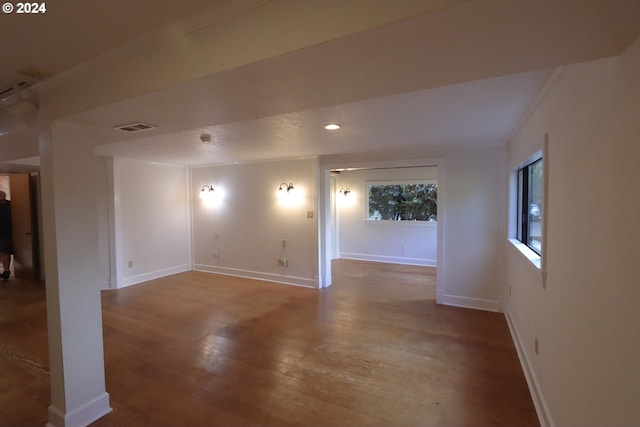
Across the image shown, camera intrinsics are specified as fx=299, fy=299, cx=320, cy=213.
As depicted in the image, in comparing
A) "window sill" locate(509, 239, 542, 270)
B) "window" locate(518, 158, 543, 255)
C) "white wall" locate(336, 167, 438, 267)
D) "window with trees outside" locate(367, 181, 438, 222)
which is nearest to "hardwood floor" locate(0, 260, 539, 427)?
"window sill" locate(509, 239, 542, 270)

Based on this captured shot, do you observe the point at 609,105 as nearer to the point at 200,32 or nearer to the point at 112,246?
the point at 200,32

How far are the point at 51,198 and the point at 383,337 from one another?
3003 mm

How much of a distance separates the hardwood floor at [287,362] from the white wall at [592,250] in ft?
2.06

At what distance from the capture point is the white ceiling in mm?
821

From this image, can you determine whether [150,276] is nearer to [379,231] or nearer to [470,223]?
[379,231]

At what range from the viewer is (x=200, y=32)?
3.93 ft

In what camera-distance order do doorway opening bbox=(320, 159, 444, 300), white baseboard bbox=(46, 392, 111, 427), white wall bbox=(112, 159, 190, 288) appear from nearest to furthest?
white baseboard bbox=(46, 392, 111, 427) < white wall bbox=(112, 159, 190, 288) < doorway opening bbox=(320, 159, 444, 300)

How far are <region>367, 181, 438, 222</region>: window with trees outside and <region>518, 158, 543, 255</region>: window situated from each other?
301 cm

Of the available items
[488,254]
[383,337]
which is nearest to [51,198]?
[383,337]

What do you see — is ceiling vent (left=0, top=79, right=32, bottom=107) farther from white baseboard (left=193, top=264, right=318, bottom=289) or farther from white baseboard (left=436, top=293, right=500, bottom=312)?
white baseboard (left=436, top=293, right=500, bottom=312)

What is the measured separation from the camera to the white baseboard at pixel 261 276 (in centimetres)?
507

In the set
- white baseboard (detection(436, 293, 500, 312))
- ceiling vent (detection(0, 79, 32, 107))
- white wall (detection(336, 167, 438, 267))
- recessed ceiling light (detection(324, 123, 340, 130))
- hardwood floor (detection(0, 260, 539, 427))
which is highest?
recessed ceiling light (detection(324, 123, 340, 130))

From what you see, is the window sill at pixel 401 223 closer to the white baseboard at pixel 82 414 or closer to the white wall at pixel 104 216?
the white wall at pixel 104 216

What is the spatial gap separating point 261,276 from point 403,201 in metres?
3.55
